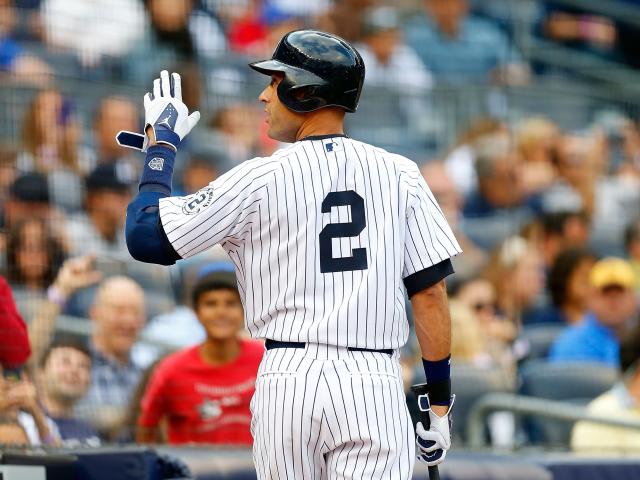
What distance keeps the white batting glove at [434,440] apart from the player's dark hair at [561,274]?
15.7ft

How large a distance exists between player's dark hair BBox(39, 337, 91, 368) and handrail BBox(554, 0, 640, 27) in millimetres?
7216

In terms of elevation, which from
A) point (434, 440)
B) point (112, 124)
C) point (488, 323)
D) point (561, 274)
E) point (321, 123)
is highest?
point (112, 124)

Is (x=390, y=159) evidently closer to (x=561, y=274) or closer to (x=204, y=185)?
(x=204, y=185)

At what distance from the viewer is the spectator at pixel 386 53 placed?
8.80m

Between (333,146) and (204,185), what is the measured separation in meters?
3.78

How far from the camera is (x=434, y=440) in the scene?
4152mm

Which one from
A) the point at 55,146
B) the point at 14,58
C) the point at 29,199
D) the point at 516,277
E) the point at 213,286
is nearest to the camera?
the point at 213,286

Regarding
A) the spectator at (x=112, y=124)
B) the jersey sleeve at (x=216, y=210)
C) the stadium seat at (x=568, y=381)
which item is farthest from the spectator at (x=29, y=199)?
the stadium seat at (x=568, y=381)

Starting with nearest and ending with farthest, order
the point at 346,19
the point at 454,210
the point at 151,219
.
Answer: the point at 151,219 → the point at 454,210 → the point at 346,19

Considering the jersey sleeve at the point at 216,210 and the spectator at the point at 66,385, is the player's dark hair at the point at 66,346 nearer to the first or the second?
the spectator at the point at 66,385

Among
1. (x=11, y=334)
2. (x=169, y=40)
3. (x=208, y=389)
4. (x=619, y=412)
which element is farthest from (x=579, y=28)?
(x=11, y=334)

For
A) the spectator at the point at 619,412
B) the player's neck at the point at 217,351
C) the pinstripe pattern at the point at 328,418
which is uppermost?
the player's neck at the point at 217,351

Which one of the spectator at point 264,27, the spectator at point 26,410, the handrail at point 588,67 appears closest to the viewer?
the spectator at point 26,410

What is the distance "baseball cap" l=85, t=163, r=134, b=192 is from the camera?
6.89 metres
